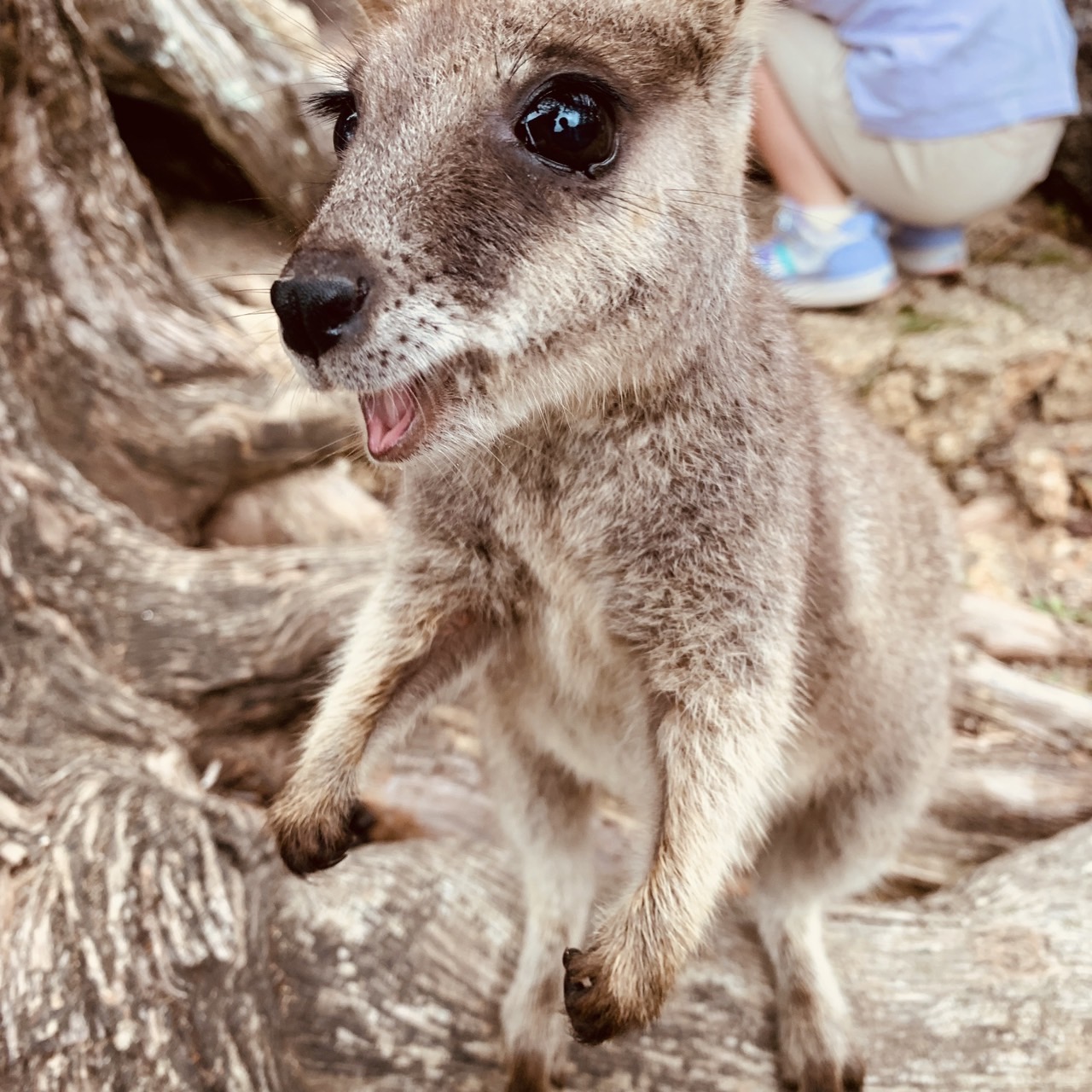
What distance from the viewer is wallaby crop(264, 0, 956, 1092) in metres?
1.51

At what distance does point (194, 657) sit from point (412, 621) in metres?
1.15

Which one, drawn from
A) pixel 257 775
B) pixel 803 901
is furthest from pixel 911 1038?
pixel 257 775

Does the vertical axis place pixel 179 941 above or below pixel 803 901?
above

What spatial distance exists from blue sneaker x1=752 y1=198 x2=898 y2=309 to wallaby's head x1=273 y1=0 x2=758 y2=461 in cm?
296

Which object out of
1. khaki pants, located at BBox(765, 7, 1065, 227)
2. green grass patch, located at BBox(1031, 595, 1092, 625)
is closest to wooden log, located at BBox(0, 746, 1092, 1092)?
green grass patch, located at BBox(1031, 595, 1092, 625)

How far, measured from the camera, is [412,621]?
201 centimetres

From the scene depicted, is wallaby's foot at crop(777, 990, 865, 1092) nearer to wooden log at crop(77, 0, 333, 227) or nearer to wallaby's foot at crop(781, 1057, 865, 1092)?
wallaby's foot at crop(781, 1057, 865, 1092)

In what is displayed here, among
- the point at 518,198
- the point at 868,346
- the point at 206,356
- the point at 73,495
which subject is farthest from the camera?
the point at 868,346

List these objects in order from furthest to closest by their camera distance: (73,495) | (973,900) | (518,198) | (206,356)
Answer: (206,356) → (73,495) → (973,900) → (518,198)

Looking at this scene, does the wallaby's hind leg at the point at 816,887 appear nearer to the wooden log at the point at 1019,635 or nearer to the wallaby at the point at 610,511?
the wallaby at the point at 610,511

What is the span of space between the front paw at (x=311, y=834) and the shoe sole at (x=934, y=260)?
4.06 meters

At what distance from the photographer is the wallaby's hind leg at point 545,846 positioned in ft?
7.72

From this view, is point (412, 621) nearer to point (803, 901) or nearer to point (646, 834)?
point (646, 834)

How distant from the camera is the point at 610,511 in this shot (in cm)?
177
